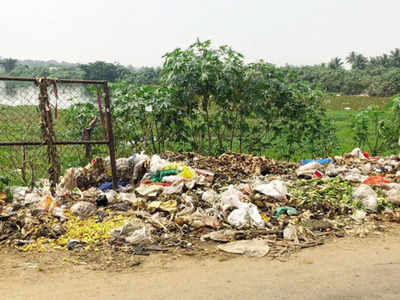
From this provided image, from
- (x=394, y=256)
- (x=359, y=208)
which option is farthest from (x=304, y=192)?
(x=394, y=256)

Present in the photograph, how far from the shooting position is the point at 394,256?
3656mm

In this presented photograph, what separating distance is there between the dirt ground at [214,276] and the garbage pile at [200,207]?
0.75ft

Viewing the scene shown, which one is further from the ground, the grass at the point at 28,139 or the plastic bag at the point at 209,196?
the grass at the point at 28,139

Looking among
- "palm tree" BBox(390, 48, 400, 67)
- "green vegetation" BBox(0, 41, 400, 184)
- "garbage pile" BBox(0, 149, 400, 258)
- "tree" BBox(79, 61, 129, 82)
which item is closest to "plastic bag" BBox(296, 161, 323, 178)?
"garbage pile" BBox(0, 149, 400, 258)

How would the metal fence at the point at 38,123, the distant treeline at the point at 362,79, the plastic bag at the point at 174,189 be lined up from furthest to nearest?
1. the distant treeline at the point at 362,79
2. the plastic bag at the point at 174,189
3. the metal fence at the point at 38,123

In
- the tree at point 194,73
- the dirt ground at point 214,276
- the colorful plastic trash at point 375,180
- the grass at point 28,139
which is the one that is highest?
the tree at point 194,73

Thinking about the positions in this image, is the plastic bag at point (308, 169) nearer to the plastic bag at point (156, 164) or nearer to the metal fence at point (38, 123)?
the plastic bag at point (156, 164)

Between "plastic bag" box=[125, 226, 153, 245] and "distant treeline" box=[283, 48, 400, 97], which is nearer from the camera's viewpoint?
"plastic bag" box=[125, 226, 153, 245]

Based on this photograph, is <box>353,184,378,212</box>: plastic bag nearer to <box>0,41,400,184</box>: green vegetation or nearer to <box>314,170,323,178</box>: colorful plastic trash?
<box>314,170,323,178</box>: colorful plastic trash

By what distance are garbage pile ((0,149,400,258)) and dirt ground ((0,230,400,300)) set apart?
23 cm

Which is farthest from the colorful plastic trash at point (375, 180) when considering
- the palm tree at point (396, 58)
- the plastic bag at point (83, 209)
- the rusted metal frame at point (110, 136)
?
the palm tree at point (396, 58)

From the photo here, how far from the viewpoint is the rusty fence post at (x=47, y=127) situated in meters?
4.69

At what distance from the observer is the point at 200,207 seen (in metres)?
4.69

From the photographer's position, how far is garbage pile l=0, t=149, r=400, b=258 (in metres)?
3.96
